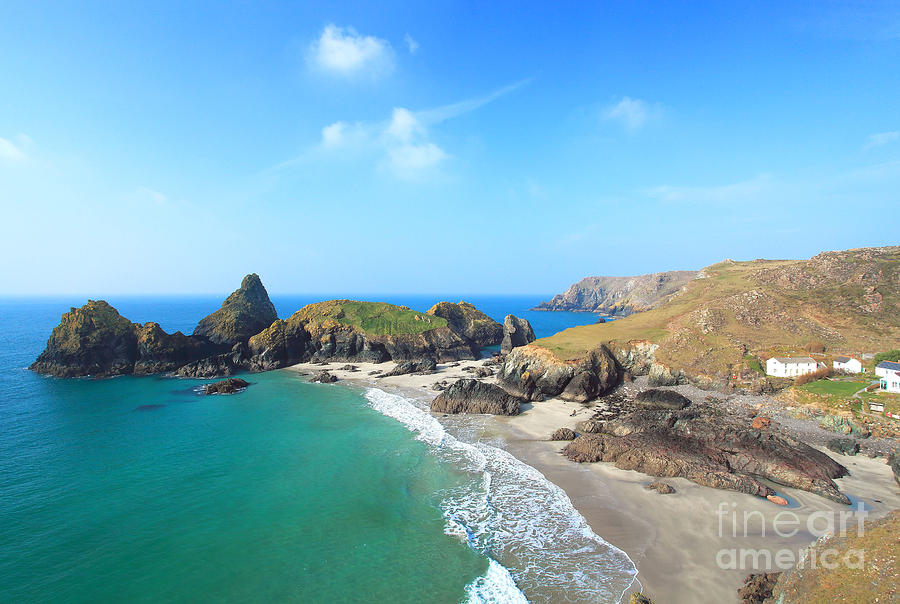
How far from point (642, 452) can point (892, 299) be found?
40.6m

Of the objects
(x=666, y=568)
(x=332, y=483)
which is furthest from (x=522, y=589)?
(x=332, y=483)

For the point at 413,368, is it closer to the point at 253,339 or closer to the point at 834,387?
the point at 253,339

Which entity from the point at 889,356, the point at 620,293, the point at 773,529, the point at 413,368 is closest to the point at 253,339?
the point at 413,368

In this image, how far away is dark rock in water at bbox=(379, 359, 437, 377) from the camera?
52.1 m

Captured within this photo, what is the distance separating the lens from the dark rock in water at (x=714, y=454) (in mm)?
20188

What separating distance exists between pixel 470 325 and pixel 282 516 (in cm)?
5966

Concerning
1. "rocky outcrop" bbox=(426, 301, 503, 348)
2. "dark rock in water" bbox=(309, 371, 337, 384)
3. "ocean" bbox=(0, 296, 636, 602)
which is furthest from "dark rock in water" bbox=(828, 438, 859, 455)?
"rocky outcrop" bbox=(426, 301, 503, 348)

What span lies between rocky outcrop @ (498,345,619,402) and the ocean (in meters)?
10.1

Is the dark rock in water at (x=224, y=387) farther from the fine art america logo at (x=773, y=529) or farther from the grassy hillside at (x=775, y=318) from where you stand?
the fine art america logo at (x=773, y=529)

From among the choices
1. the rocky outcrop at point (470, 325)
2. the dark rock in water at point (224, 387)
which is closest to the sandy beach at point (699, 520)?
the dark rock in water at point (224, 387)

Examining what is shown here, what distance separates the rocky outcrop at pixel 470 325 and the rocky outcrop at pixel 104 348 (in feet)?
139

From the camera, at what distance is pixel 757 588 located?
12727 millimetres

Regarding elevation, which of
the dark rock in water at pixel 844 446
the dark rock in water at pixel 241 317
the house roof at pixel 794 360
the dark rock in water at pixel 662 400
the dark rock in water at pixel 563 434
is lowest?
the dark rock in water at pixel 844 446

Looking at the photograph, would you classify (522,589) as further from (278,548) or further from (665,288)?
(665,288)
